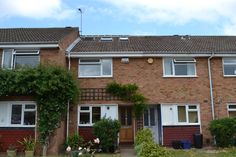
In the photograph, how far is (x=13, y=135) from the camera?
54.9 ft

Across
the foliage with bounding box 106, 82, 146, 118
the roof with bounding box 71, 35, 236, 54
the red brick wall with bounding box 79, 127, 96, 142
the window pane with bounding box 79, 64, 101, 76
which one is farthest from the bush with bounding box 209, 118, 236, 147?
the window pane with bounding box 79, 64, 101, 76

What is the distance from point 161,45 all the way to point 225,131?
7.18 meters

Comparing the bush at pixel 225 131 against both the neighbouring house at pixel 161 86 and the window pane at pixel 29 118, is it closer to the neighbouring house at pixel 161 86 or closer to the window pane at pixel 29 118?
the neighbouring house at pixel 161 86

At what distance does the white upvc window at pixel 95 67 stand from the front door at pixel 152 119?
3.43m

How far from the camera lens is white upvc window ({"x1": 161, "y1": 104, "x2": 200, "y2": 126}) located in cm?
1927

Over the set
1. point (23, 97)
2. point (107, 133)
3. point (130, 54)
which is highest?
point (130, 54)

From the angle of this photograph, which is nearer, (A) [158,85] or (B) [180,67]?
(A) [158,85]

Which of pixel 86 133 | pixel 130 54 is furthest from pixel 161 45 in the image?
pixel 86 133

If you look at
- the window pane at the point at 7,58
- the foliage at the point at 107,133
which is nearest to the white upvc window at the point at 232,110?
the foliage at the point at 107,133

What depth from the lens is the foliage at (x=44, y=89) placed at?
16.0 metres

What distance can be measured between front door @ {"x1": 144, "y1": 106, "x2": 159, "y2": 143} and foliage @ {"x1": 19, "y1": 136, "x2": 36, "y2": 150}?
7.12 meters

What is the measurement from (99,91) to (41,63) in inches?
155

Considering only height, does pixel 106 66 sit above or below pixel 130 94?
above

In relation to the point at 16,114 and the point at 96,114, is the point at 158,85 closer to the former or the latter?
the point at 96,114
